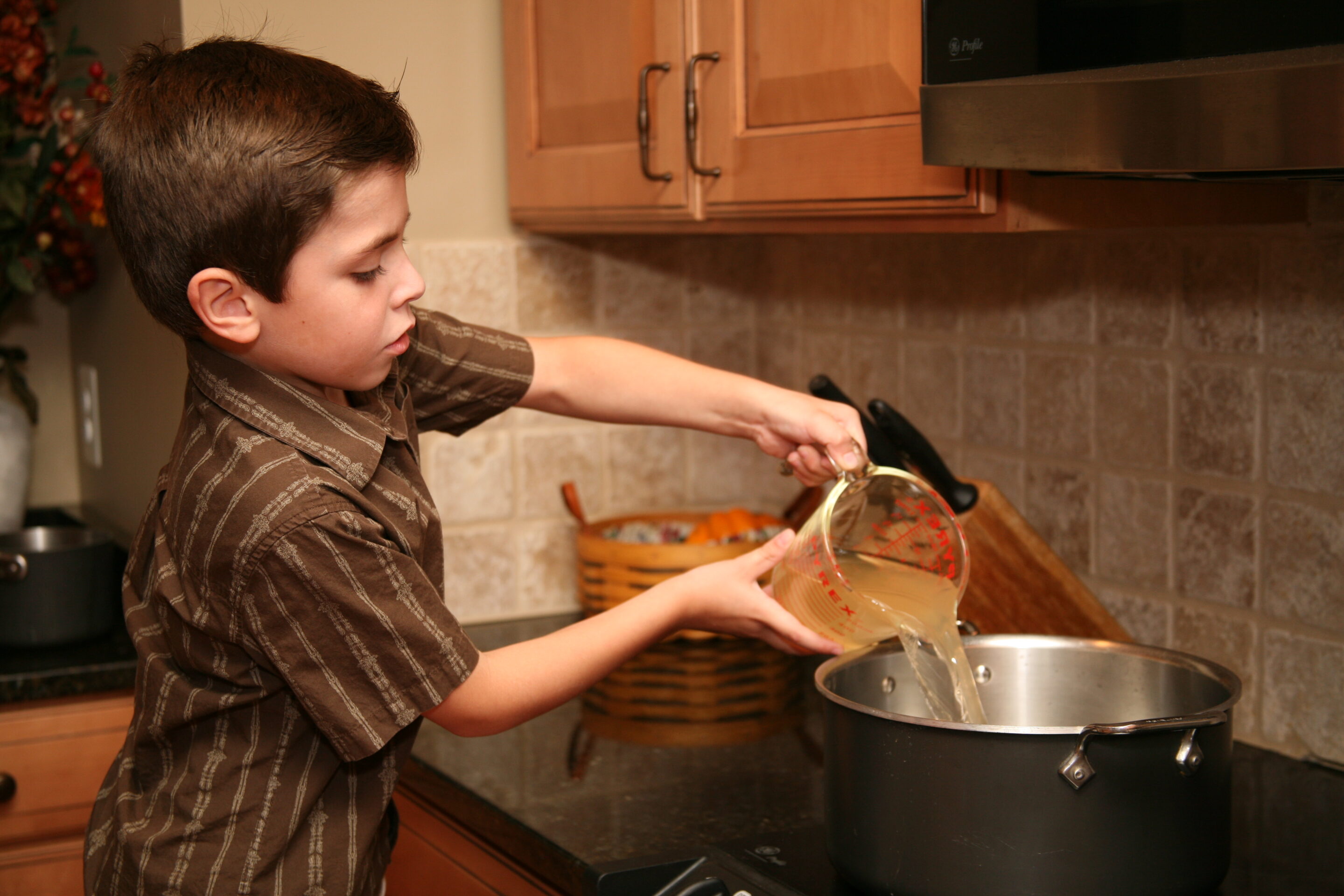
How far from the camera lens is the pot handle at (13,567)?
5.11ft

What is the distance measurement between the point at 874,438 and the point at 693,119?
399 millimetres

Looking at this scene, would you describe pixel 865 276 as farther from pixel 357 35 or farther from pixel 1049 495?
pixel 357 35

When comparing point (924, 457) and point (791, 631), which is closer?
point (791, 631)

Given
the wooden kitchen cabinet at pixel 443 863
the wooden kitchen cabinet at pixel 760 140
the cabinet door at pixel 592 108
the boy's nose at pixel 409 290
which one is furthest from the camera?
the cabinet door at pixel 592 108

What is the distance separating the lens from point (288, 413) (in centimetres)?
94

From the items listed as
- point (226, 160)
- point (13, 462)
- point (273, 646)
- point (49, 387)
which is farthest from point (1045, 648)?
point (49, 387)

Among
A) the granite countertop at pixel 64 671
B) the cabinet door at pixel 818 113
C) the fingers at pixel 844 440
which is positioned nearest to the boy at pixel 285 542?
the fingers at pixel 844 440

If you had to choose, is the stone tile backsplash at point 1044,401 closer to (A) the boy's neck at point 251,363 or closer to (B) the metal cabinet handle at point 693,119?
(B) the metal cabinet handle at point 693,119

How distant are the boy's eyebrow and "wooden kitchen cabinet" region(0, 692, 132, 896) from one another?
865 mm

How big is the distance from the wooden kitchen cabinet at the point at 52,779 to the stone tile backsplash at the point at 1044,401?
1.52 ft

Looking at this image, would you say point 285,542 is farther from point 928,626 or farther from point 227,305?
point 928,626

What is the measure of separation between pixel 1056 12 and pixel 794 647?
0.51m

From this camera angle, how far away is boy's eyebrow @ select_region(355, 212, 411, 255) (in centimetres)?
90

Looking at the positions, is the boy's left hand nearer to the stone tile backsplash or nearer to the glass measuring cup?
the glass measuring cup
